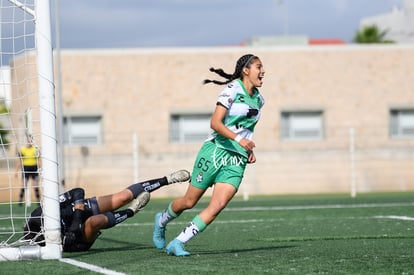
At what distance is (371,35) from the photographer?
5819cm

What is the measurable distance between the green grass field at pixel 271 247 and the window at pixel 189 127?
20807 mm

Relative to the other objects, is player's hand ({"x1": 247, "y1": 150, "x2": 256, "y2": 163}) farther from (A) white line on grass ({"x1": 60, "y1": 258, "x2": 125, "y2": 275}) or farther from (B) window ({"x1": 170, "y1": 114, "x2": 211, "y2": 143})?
(B) window ({"x1": 170, "y1": 114, "x2": 211, "y2": 143})

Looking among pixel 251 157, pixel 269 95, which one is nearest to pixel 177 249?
pixel 251 157

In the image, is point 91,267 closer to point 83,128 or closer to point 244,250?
point 244,250

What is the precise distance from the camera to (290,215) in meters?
17.2

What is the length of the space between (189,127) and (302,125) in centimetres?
455

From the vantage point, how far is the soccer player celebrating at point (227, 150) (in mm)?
9398

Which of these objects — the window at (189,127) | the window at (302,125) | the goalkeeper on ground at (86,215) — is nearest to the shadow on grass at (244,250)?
the goalkeeper on ground at (86,215)

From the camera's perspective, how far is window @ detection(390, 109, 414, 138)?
39.2m

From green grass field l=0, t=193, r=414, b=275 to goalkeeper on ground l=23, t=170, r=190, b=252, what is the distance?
188 mm

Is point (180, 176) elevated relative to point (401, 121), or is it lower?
lower

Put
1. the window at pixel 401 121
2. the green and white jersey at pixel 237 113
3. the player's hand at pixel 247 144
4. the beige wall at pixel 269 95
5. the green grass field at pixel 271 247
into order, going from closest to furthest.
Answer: the green grass field at pixel 271 247
the player's hand at pixel 247 144
the green and white jersey at pixel 237 113
the beige wall at pixel 269 95
the window at pixel 401 121

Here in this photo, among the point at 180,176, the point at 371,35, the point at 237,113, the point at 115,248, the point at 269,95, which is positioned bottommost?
the point at 115,248

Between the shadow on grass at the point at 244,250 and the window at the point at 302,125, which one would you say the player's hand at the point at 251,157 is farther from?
the window at the point at 302,125
